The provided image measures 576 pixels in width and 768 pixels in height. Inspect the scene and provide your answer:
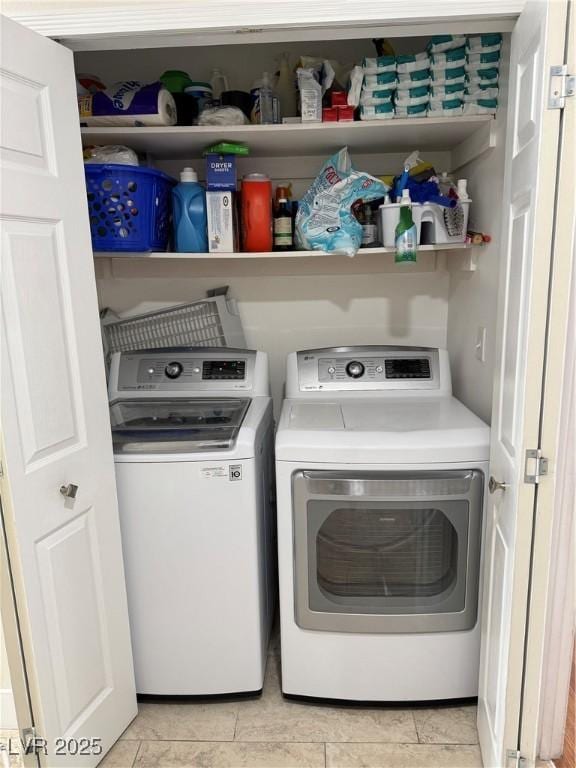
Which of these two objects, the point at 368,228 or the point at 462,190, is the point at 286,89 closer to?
the point at 368,228

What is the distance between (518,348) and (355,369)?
101cm

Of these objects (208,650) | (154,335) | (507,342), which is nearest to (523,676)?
(507,342)

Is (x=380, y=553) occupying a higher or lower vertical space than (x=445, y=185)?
lower

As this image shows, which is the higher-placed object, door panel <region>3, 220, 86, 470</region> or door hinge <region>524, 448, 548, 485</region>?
door panel <region>3, 220, 86, 470</region>

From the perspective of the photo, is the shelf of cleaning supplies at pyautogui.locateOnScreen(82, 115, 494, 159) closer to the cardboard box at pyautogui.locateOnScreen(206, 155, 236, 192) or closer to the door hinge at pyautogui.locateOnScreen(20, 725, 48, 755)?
the cardboard box at pyautogui.locateOnScreen(206, 155, 236, 192)

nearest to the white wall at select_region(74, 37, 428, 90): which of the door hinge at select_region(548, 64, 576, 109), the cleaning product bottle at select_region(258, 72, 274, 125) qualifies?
the cleaning product bottle at select_region(258, 72, 274, 125)

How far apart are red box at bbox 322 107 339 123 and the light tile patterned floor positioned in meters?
2.10

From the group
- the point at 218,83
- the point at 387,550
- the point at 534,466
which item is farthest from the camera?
the point at 218,83

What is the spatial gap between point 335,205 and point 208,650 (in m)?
1.68

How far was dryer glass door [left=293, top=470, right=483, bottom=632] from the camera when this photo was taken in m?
1.72

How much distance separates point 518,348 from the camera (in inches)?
51.4

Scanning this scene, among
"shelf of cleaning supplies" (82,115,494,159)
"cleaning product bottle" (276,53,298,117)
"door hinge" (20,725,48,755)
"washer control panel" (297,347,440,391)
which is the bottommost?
"door hinge" (20,725,48,755)

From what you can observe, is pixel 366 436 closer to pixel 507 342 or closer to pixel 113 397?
pixel 507 342

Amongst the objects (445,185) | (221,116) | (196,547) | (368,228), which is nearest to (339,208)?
(368,228)
